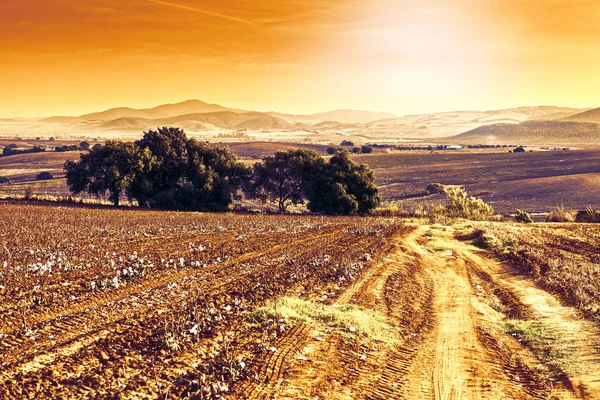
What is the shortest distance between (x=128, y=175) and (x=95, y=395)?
36665 millimetres

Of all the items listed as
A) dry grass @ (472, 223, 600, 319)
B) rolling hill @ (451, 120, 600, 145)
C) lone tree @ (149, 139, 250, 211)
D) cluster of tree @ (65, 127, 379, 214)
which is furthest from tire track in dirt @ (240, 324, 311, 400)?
rolling hill @ (451, 120, 600, 145)

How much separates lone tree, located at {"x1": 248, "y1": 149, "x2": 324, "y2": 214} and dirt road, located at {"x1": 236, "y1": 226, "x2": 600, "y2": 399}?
93.0 ft

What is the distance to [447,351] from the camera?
33.9 feet

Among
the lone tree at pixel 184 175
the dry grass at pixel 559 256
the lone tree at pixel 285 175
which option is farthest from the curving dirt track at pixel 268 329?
the lone tree at pixel 285 175

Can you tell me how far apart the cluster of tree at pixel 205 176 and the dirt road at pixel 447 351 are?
86.9 ft

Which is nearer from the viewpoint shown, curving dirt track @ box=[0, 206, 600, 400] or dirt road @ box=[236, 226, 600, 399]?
curving dirt track @ box=[0, 206, 600, 400]

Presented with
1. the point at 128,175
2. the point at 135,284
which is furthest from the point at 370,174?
the point at 135,284

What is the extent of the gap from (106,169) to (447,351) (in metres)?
37.4

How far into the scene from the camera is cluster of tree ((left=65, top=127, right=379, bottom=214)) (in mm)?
41781

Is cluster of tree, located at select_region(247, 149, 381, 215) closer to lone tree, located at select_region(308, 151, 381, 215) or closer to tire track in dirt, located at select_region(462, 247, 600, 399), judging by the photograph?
lone tree, located at select_region(308, 151, 381, 215)

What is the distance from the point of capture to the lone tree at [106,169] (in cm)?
4138

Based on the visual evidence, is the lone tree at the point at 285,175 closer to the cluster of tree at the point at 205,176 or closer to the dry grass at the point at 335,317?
the cluster of tree at the point at 205,176

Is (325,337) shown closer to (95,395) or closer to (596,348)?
(95,395)

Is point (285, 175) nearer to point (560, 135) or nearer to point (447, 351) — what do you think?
point (447, 351)
